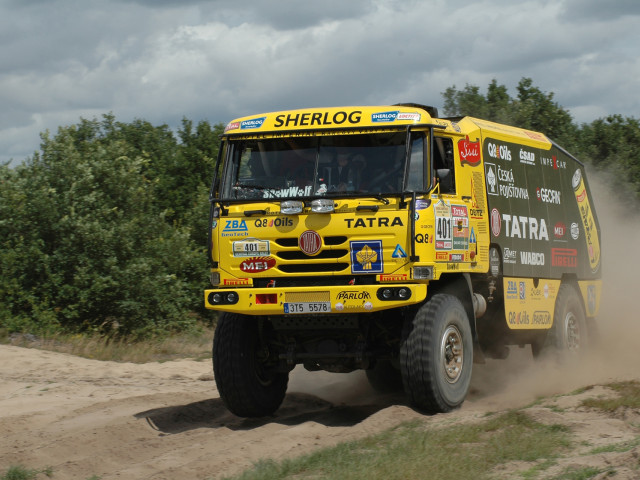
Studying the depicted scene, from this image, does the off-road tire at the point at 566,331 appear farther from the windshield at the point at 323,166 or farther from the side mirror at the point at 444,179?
the windshield at the point at 323,166

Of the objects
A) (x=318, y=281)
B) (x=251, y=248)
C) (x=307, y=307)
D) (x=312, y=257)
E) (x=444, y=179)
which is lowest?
(x=307, y=307)

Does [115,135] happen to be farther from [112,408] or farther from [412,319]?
[412,319]

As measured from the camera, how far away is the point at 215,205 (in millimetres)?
10172

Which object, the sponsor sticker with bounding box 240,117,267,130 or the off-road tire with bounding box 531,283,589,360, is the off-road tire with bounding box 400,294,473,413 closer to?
the sponsor sticker with bounding box 240,117,267,130

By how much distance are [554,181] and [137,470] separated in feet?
25.2

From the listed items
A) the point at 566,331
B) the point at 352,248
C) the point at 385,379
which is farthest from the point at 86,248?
the point at 352,248

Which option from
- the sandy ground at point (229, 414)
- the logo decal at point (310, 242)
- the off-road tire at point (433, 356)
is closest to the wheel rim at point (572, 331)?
the sandy ground at point (229, 414)

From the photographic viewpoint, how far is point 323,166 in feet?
32.7

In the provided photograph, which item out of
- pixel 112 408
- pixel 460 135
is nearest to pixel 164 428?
pixel 112 408

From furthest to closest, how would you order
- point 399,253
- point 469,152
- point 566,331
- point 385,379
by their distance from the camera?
point 566,331, point 385,379, point 469,152, point 399,253

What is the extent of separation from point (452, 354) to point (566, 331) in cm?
360

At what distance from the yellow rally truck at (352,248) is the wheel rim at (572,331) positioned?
7.67 feet

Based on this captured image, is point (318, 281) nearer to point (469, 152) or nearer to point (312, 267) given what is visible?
point (312, 267)

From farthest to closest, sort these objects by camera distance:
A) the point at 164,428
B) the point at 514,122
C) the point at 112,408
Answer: the point at 514,122
the point at 112,408
the point at 164,428
